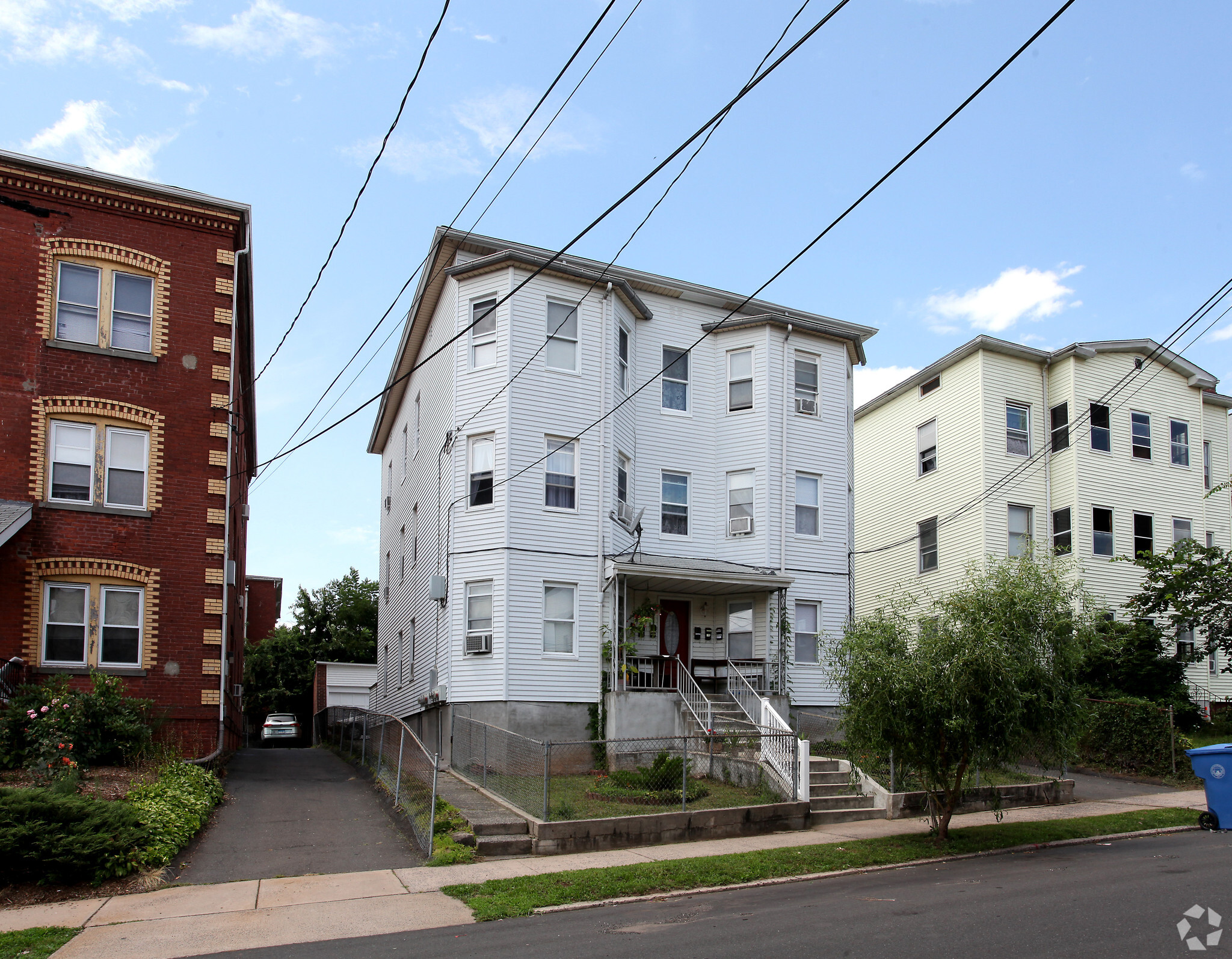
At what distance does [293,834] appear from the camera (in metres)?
14.6

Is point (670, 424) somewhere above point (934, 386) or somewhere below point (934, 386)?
below

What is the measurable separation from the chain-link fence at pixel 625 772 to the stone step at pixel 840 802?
529 millimetres

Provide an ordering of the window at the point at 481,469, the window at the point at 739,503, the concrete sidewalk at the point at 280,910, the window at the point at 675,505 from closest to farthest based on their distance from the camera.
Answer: the concrete sidewalk at the point at 280,910
the window at the point at 481,469
the window at the point at 675,505
the window at the point at 739,503

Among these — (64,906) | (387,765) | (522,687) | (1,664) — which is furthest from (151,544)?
(64,906)

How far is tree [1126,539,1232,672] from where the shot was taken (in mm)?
24094

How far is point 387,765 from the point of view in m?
18.6

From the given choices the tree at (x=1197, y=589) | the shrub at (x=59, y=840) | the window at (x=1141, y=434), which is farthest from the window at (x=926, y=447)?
the shrub at (x=59, y=840)

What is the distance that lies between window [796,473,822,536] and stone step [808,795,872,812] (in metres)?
8.43

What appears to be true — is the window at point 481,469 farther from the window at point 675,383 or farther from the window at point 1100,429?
the window at point 1100,429

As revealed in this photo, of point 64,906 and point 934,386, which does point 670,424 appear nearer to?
point 934,386

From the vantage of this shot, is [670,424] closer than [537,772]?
No

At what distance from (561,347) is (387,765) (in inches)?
362

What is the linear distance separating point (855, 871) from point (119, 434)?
14253mm

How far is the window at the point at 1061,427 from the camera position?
29484 millimetres
